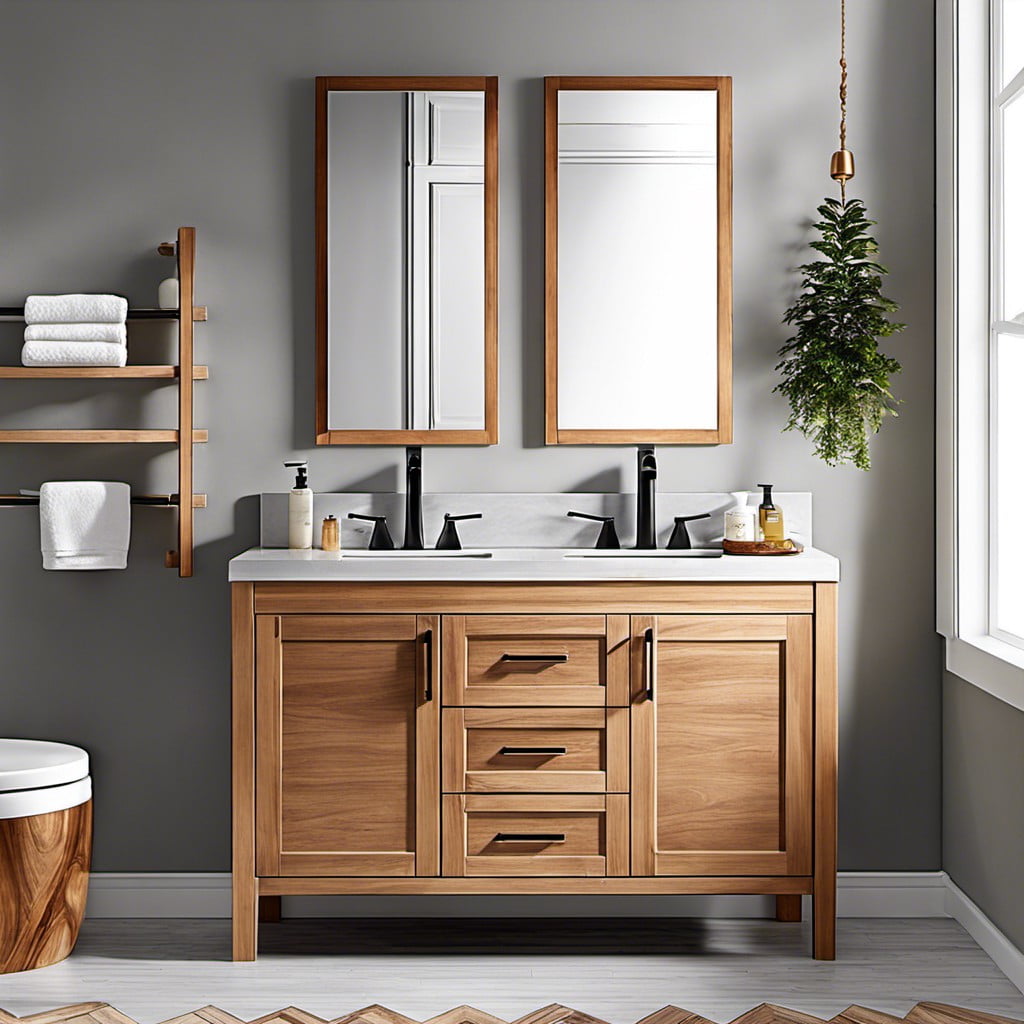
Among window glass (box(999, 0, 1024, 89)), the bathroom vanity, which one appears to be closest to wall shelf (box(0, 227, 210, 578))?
the bathroom vanity

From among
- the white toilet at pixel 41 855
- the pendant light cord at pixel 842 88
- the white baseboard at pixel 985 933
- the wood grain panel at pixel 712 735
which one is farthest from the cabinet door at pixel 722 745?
the white toilet at pixel 41 855

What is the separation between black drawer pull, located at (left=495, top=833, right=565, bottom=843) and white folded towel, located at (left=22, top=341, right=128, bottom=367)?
142 centimetres

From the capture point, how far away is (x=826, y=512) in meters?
3.04

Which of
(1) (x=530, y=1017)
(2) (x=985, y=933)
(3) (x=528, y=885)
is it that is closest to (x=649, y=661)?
(3) (x=528, y=885)

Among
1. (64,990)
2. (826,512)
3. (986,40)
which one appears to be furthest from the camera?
(826,512)

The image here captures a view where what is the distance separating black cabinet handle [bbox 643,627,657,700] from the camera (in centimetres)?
261

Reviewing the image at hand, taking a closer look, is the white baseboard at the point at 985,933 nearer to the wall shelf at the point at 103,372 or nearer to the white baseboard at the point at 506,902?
the white baseboard at the point at 506,902

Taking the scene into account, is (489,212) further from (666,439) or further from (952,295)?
(952,295)

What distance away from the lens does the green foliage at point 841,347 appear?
2859mm

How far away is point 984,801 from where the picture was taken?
2.75 m

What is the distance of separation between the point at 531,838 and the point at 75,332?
1.58m

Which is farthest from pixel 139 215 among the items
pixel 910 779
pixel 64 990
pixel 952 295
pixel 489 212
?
pixel 910 779

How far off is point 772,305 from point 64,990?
226cm

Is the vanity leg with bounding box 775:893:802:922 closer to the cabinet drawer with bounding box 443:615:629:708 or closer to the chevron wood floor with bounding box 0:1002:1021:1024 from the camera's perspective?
the chevron wood floor with bounding box 0:1002:1021:1024
